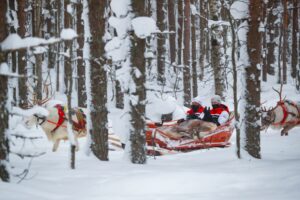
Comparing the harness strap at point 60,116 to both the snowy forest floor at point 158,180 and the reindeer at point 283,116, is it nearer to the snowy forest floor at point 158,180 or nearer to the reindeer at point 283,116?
the snowy forest floor at point 158,180

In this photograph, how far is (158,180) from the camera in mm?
5000

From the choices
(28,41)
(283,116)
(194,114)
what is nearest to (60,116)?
(194,114)

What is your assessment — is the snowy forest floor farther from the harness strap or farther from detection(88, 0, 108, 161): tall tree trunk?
the harness strap

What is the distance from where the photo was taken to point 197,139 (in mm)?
8516

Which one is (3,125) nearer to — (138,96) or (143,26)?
(138,96)

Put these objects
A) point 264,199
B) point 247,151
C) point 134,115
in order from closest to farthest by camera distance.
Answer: point 264,199 → point 134,115 → point 247,151

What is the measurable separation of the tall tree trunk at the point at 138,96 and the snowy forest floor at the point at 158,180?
31 cm

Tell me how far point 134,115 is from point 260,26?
9.06 ft

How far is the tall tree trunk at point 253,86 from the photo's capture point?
21.3 feet

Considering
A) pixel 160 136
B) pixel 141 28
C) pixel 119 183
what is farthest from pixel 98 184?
pixel 160 136

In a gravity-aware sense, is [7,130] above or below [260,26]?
below

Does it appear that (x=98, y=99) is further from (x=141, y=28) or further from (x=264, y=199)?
(x=264, y=199)

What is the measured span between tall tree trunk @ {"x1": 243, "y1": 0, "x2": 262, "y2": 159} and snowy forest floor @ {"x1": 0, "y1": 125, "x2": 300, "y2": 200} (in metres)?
0.40

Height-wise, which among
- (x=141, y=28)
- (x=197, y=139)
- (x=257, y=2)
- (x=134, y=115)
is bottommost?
(x=197, y=139)
